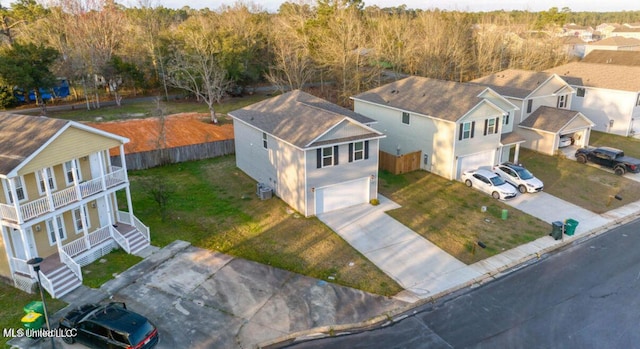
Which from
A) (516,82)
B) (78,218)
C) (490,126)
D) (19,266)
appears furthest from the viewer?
(516,82)

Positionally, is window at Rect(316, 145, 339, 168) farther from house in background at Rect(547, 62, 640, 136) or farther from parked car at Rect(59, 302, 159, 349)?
house in background at Rect(547, 62, 640, 136)

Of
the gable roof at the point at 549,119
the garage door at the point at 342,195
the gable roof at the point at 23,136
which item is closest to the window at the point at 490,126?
the gable roof at the point at 549,119

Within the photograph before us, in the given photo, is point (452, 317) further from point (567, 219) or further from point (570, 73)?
point (570, 73)

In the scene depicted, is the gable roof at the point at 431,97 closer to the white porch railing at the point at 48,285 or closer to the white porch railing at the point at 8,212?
the white porch railing at the point at 48,285

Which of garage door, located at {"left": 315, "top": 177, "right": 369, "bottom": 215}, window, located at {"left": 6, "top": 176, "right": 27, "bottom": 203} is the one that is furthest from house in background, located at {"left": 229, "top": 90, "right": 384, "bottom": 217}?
window, located at {"left": 6, "top": 176, "right": 27, "bottom": 203}

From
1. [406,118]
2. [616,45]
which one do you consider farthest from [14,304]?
[616,45]

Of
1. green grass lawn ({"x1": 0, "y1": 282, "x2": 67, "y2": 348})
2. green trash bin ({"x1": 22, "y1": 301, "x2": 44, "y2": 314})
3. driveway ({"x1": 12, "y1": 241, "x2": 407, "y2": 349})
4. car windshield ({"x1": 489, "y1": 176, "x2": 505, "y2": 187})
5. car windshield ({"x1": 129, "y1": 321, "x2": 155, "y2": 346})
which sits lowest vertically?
driveway ({"x1": 12, "y1": 241, "x2": 407, "y2": 349})

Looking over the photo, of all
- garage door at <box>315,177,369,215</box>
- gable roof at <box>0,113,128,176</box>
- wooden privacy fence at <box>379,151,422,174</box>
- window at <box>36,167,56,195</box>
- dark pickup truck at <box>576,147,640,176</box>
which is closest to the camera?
gable roof at <box>0,113,128,176</box>

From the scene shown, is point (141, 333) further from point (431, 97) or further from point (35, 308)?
point (431, 97)
